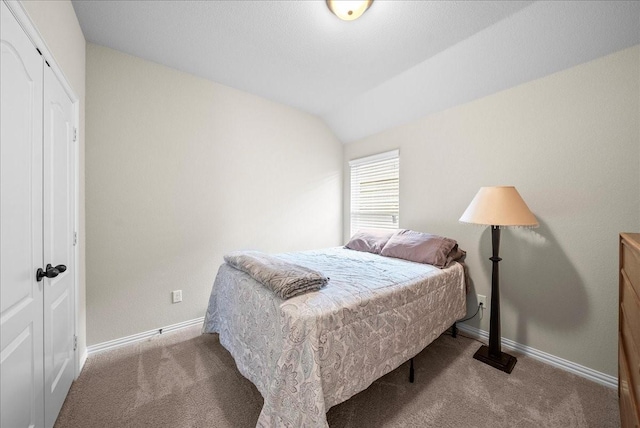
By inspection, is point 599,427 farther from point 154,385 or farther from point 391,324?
point 154,385

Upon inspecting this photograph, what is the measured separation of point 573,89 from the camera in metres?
1.81

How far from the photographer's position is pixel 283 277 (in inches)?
55.2

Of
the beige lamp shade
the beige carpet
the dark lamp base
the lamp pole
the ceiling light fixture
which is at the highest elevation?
the ceiling light fixture

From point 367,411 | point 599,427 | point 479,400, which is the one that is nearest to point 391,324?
point 367,411

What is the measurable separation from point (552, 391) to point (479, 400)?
0.55 metres

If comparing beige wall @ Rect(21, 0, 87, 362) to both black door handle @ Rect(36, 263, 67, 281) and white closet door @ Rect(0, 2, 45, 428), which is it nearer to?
white closet door @ Rect(0, 2, 45, 428)

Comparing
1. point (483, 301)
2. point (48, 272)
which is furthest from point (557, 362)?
point (48, 272)

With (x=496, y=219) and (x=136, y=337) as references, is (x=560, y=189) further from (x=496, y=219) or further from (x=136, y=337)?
(x=136, y=337)

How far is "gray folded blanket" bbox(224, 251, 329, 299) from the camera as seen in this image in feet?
4.42

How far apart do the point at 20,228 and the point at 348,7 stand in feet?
6.92

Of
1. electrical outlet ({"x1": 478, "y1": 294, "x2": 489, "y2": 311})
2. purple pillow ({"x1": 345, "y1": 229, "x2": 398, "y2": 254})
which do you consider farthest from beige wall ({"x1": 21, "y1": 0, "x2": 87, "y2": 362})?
electrical outlet ({"x1": 478, "y1": 294, "x2": 489, "y2": 311})

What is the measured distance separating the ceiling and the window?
2.59ft

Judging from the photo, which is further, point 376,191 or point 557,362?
point 376,191

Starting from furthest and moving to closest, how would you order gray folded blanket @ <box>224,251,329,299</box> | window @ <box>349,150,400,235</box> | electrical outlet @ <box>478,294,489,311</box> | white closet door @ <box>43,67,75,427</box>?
window @ <box>349,150,400,235</box> < electrical outlet @ <box>478,294,489,311</box> < gray folded blanket @ <box>224,251,329,299</box> < white closet door @ <box>43,67,75,427</box>
